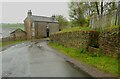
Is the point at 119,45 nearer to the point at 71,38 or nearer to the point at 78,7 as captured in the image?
the point at 71,38

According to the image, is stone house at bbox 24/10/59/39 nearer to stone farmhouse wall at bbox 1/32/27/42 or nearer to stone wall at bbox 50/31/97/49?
stone farmhouse wall at bbox 1/32/27/42

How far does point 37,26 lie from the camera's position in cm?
7281

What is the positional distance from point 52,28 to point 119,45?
66.2 m

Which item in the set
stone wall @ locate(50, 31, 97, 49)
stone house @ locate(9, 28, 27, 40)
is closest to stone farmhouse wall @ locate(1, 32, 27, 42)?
stone house @ locate(9, 28, 27, 40)

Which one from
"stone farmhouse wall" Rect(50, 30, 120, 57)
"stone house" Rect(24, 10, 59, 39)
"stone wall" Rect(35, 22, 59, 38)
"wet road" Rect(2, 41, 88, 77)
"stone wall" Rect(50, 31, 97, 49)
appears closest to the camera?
"wet road" Rect(2, 41, 88, 77)

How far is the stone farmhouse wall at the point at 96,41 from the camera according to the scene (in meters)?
14.9

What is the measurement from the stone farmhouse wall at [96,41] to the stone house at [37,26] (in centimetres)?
4358

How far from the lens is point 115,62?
1326 cm

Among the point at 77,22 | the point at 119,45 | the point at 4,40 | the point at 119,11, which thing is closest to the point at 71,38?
the point at 119,11

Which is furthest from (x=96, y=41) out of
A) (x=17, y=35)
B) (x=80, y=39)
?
(x=17, y=35)

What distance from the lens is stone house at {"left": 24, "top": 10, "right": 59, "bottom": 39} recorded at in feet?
236

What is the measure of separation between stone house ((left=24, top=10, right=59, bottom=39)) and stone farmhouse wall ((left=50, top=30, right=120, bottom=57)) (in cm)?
4358

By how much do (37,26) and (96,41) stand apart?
54.4 metres

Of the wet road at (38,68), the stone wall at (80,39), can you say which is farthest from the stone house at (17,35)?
the wet road at (38,68)
